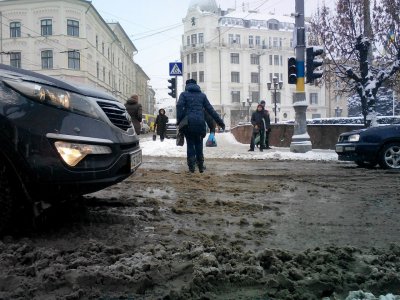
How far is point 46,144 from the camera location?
2867 millimetres

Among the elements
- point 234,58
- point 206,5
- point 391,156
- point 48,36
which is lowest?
point 391,156

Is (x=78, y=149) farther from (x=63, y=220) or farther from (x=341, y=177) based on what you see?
(x=341, y=177)

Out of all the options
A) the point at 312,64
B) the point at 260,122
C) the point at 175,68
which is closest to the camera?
the point at 312,64

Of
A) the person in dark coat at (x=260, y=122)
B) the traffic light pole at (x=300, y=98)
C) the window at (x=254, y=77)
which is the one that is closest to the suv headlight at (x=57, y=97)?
the traffic light pole at (x=300, y=98)

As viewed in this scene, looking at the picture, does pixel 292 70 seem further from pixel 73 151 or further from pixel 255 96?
pixel 255 96

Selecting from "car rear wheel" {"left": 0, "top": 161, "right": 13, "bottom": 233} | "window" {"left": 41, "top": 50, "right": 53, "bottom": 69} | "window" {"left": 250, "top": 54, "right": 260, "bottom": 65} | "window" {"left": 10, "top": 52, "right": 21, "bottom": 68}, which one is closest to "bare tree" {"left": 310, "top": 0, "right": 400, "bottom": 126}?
"car rear wheel" {"left": 0, "top": 161, "right": 13, "bottom": 233}

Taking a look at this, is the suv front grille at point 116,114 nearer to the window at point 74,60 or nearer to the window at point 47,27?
the window at point 74,60

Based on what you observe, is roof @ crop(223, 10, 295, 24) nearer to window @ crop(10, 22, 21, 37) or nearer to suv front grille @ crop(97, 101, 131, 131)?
window @ crop(10, 22, 21, 37)

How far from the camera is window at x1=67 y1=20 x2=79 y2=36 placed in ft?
140

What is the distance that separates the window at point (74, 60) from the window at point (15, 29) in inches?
214

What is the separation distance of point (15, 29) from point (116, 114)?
44329 mm

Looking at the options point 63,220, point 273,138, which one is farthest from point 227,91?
point 63,220

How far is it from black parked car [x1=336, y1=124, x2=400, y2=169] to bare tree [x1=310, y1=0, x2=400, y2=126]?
6.84 m

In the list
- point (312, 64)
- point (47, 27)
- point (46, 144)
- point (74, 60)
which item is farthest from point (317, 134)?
point (47, 27)
